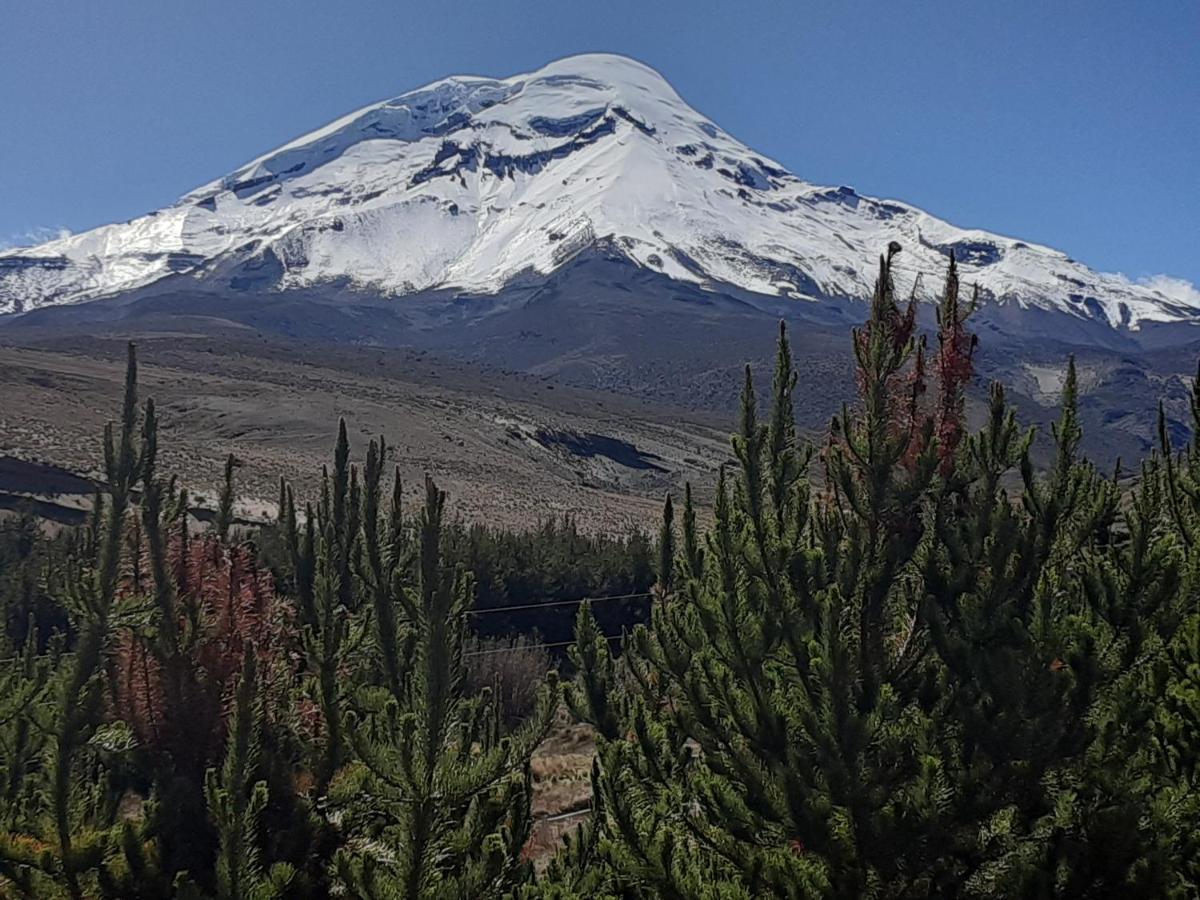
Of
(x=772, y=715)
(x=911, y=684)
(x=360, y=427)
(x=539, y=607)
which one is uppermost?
(x=911, y=684)

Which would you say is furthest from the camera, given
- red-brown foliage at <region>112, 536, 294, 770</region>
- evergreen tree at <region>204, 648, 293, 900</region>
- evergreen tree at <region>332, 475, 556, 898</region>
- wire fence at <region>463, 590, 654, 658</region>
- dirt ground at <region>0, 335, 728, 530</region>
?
dirt ground at <region>0, 335, 728, 530</region>

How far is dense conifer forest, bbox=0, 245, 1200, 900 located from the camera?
514cm

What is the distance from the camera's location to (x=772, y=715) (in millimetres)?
5840

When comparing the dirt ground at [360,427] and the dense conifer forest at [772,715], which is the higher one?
the dense conifer forest at [772,715]

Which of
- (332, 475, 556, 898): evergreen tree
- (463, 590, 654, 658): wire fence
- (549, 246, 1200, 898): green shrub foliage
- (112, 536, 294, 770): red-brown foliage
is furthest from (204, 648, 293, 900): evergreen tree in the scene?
(463, 590, 654, 658): wire fence

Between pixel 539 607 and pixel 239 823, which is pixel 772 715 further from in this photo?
pixel 539 607

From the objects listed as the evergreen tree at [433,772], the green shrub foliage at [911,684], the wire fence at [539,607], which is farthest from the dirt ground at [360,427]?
the evergreen tree at [433,772]

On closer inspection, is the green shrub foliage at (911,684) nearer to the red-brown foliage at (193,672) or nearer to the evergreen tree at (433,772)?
the evergreen tree at (433,772)

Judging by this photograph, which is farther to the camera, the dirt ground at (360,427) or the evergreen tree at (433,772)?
the dirt ground at (360,427)

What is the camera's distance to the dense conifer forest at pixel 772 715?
5.14 m

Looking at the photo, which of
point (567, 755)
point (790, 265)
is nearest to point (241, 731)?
A: point (567, 755)

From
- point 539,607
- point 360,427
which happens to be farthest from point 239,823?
point 360,427

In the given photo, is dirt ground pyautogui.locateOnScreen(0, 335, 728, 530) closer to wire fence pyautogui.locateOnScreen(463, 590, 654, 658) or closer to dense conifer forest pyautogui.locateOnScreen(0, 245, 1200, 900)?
wire fence pyautogui.locateOnScreen(463, 590, 654, 658)

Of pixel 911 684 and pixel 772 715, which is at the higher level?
pixel 911 684
